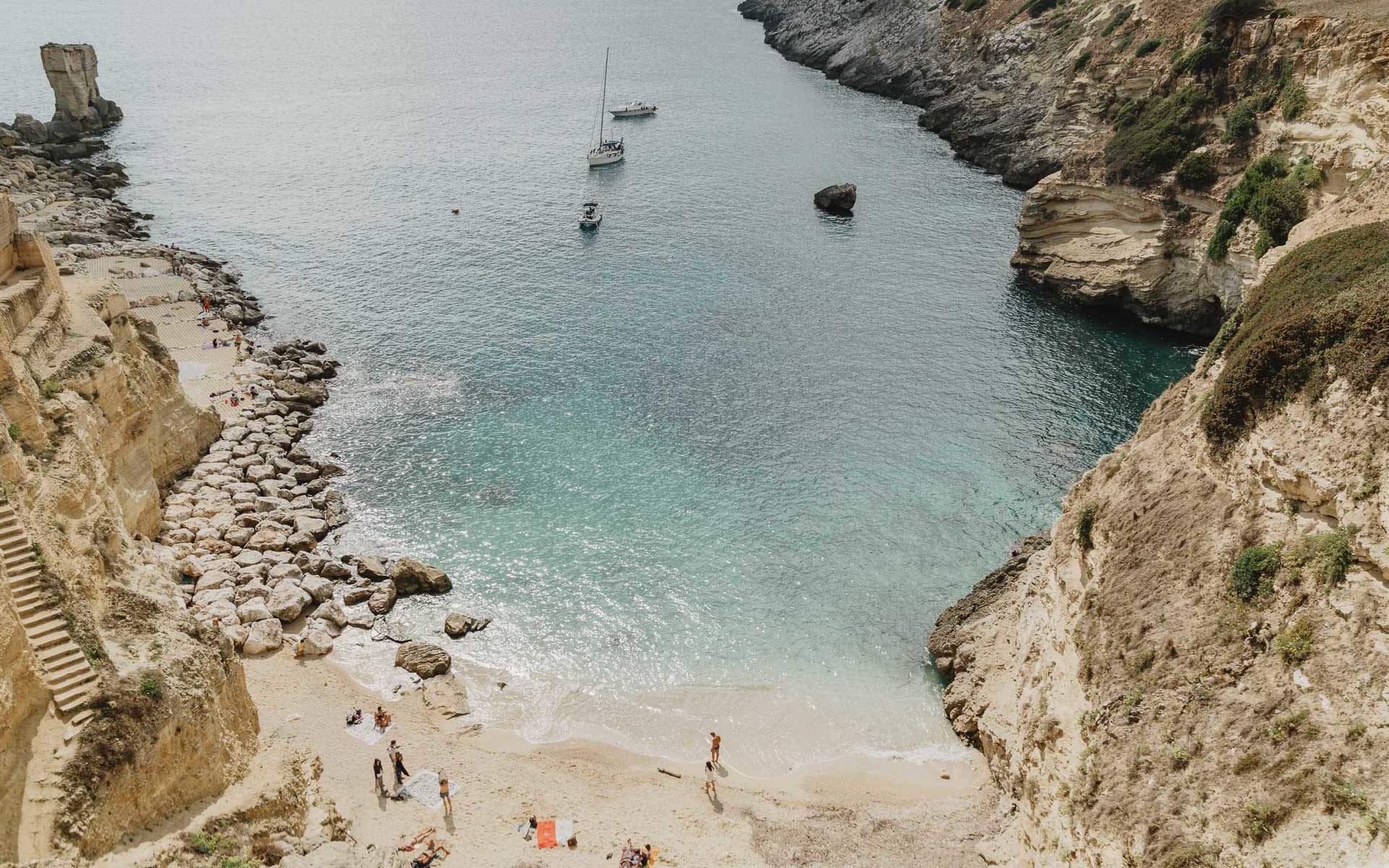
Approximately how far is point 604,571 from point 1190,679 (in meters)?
25.3

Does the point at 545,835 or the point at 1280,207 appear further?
the point at 1280,207

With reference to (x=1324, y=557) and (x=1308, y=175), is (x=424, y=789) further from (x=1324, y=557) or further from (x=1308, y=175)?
(x=1308, y=175)

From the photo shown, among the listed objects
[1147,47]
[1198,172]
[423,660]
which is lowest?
[423,660]

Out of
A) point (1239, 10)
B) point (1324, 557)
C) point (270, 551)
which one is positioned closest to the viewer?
point (1324, 557)

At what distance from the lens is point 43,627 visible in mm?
20016

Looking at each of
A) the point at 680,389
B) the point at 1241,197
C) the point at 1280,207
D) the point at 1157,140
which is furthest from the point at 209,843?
the point at 1157,140

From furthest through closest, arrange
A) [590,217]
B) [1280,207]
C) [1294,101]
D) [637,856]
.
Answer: [590,217] → [1294,101] → [1280,207] → [637,856]

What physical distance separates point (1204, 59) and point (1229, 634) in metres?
57.7

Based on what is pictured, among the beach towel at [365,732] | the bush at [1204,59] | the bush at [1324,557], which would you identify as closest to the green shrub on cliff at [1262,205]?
the bush at [1204,59]

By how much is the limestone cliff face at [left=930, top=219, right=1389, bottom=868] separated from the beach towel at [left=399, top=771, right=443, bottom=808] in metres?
18.5

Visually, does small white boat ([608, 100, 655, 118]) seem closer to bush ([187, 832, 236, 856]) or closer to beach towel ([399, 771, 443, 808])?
beach towel ([399, 771, 443, 808])

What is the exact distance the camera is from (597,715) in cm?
3219

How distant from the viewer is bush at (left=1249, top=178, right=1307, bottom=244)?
47250 mm

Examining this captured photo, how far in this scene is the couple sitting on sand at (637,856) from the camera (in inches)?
984
